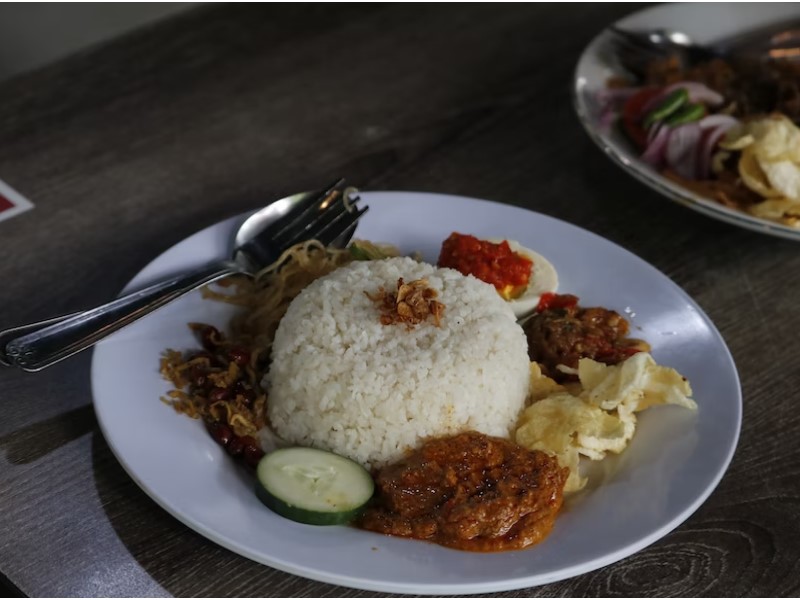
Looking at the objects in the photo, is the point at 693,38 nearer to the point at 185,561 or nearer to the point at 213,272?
the point at 213,272

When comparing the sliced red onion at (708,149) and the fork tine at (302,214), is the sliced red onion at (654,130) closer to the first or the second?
the sliced red onion at (708,149)

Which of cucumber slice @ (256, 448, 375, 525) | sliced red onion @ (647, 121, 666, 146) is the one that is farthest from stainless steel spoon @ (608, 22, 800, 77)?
cucumber slice @ (256, 448, 375, 525)

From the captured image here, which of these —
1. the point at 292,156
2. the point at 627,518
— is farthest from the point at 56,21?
the point at 627,518

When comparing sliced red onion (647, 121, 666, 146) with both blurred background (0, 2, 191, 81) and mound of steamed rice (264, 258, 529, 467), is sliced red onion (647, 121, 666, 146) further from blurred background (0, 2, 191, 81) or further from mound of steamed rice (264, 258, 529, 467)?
blurred background (0, 2, 191, 81)

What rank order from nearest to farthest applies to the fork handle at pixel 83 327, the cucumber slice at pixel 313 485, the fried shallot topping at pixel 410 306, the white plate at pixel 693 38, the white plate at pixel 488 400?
the white plate at pixel 488 400 → the cucumber slice at pixel 313 485 → the fork handle at pixel 83 327 → the fried shallot topping at pixel 410 306 → the white plate at pixel 693 38

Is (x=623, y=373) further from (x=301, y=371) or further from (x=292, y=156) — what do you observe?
(x=292, y=156)

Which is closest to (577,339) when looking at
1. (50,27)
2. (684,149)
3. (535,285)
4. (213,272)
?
(535,285)

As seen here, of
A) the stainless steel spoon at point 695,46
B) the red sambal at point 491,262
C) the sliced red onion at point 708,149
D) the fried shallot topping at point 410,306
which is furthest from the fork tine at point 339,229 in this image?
the stainless steel spoon at point 695,46
